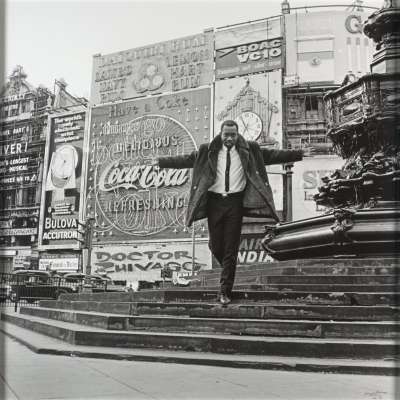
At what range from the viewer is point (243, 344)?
4.14 meters

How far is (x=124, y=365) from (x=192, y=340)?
71 cm

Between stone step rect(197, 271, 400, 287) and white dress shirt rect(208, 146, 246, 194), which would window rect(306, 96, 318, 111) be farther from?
white dress shirt rect(208, 146, 246, 194)

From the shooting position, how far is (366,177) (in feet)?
26.5

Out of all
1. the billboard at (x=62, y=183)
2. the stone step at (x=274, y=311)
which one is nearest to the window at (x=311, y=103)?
the billboard at (x=62, y=183)

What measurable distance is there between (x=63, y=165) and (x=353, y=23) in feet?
85.8

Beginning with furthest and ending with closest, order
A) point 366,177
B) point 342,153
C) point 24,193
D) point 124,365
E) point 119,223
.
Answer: point 24,193, point 119,223, point 342,153, point 366,177, point 124,365

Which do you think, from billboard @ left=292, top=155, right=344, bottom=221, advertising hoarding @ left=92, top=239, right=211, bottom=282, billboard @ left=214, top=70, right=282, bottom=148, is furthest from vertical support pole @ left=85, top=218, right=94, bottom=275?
billboard @ left=292, top=155, right=344, bottom=221

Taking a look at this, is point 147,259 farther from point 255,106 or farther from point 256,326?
point 256,326

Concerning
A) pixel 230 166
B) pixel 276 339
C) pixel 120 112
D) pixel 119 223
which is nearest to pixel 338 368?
pixel 276 339

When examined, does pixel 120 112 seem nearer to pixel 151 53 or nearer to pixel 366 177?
pixel 151 53

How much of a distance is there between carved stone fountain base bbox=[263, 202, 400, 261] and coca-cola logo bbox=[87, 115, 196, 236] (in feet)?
102

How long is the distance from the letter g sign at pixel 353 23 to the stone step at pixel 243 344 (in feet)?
120

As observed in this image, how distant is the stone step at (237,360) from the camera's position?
353 cm

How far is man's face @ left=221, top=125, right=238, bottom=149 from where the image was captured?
Answer: 5.25m
